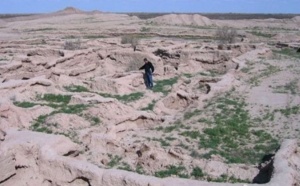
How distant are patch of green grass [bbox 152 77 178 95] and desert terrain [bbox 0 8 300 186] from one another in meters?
0.05

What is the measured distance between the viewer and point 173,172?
26.3ft

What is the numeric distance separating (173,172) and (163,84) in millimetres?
8240

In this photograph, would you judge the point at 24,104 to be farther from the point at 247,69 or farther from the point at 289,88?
the point at 247,69

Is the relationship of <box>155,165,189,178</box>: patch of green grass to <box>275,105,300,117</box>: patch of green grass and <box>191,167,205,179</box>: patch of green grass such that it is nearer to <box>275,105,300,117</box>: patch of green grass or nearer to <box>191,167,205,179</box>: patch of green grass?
<box>191,167,205,179</box>: patch of green grass

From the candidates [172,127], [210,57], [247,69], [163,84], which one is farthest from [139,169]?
[210,57]

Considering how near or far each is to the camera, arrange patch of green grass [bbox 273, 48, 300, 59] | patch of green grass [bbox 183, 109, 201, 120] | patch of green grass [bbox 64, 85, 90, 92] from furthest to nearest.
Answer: patch of green grass [bbox 273, 48, 300, 59] < patch of green grass [bbox 64, 85, 90, 92] < patch of green grass [bbox 183, 109, 201, 120]

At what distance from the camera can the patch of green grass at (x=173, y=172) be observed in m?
7.92

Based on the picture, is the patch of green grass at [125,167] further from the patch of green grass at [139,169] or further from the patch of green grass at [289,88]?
the patch of green grass at [289,88]

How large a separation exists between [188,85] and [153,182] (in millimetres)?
9014

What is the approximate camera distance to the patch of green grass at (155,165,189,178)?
26.0 feet

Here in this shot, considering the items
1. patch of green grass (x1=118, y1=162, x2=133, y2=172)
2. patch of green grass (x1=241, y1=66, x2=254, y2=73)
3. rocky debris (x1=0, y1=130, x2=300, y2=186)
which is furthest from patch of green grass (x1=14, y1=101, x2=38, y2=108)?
patch of green grass (x1=241, y1=66, x2=254, y2=73)

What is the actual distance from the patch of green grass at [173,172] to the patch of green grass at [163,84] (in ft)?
21.1

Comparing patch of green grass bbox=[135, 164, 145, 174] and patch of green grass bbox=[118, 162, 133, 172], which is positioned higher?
patch of green grass bbox=[135, 164, 145, 174]

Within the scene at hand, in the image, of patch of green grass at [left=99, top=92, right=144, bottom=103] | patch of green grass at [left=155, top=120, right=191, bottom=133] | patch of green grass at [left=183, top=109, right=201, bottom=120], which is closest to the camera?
patch of green grass at [left=155, top=120, right=191, bottom=133]
